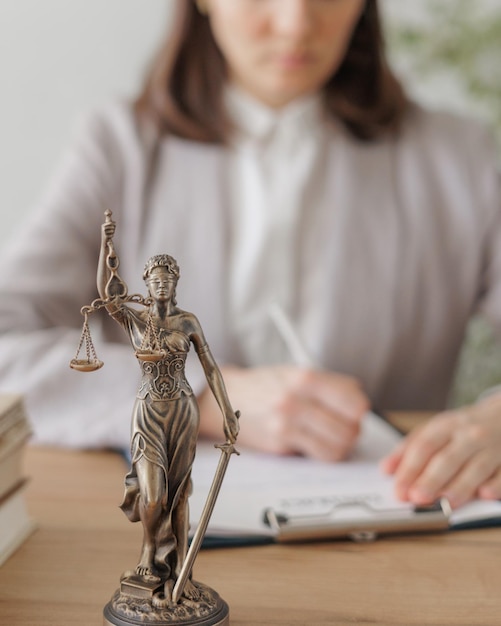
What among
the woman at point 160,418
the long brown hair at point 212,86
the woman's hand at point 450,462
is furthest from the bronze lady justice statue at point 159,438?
the long brown hair at point 212,86

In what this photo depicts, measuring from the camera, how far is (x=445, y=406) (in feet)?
4.45

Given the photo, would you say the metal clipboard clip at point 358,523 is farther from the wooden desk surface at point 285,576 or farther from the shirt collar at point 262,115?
the shirt collar at point 262,115

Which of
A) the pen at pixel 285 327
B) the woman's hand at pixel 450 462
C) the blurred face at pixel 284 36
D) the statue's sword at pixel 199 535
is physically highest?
the blurred face at pixel 284 36

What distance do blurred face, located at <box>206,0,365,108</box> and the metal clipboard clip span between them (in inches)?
26.6

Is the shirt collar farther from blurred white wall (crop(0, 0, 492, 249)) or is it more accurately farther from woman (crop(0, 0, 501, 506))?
blurred white wall (crop(0, 0, 492, 249))

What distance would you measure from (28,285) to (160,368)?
26.6 inches

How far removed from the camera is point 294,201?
4.11 feet

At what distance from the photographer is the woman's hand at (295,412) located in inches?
32.6

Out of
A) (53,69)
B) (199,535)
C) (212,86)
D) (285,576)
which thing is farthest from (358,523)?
(53,69)

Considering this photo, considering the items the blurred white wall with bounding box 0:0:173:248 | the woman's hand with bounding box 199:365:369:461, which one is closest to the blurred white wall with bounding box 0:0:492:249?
the blurred white wall with bounding box 0:0:173:248

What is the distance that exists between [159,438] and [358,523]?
25 centimetres

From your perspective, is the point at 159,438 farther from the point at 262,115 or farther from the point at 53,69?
the point at 53,69

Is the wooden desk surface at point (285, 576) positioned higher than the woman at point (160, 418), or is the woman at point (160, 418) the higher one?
the woman at point (160, 418)

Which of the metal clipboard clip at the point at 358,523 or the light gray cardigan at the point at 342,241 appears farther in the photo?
the light gray cardigan at the point at 342,241
